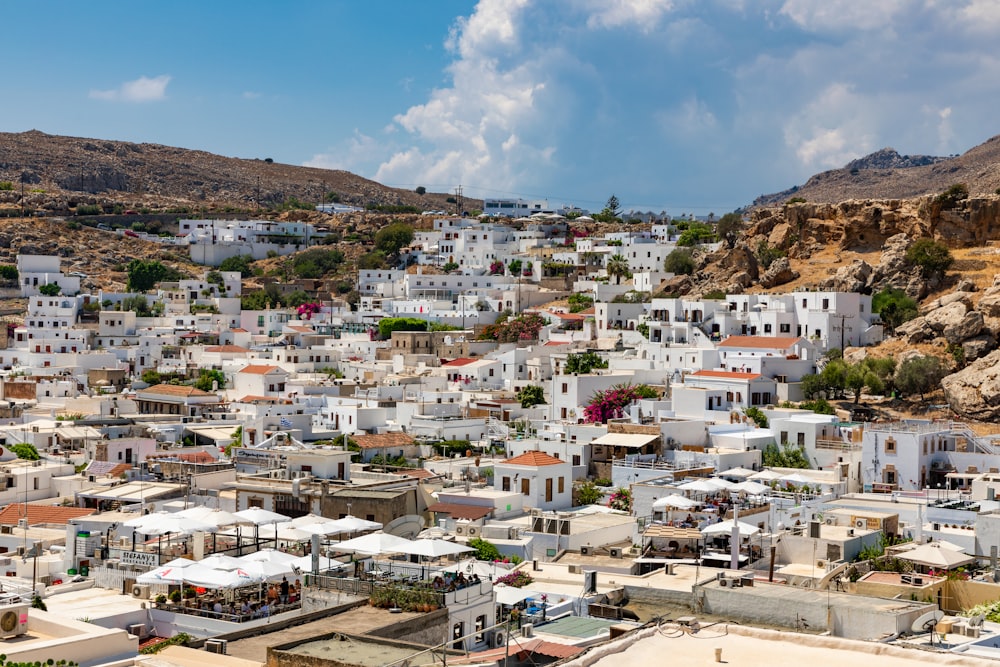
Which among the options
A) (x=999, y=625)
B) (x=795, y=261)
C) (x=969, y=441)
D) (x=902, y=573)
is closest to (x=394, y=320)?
(x=795, y=261)

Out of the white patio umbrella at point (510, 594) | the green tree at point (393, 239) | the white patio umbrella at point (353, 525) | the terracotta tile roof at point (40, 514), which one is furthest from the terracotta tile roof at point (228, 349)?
the white patio umbrella at point (510, 594)

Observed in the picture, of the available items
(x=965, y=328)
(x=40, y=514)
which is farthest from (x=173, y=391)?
(x=965, y=328)

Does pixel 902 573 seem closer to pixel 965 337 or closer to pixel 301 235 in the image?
pixel 965 337

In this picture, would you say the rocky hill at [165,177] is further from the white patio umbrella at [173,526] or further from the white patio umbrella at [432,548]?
the white patio umbrella at [432,548]

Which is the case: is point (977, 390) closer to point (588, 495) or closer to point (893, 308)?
point (893, 308)

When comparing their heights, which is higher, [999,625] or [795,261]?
[795,261]

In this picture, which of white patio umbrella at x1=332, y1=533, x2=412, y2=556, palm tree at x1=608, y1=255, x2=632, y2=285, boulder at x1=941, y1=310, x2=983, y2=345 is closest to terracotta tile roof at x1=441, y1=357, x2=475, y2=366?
palm tree at x1=608, y1=255, x2=632, y2=285
